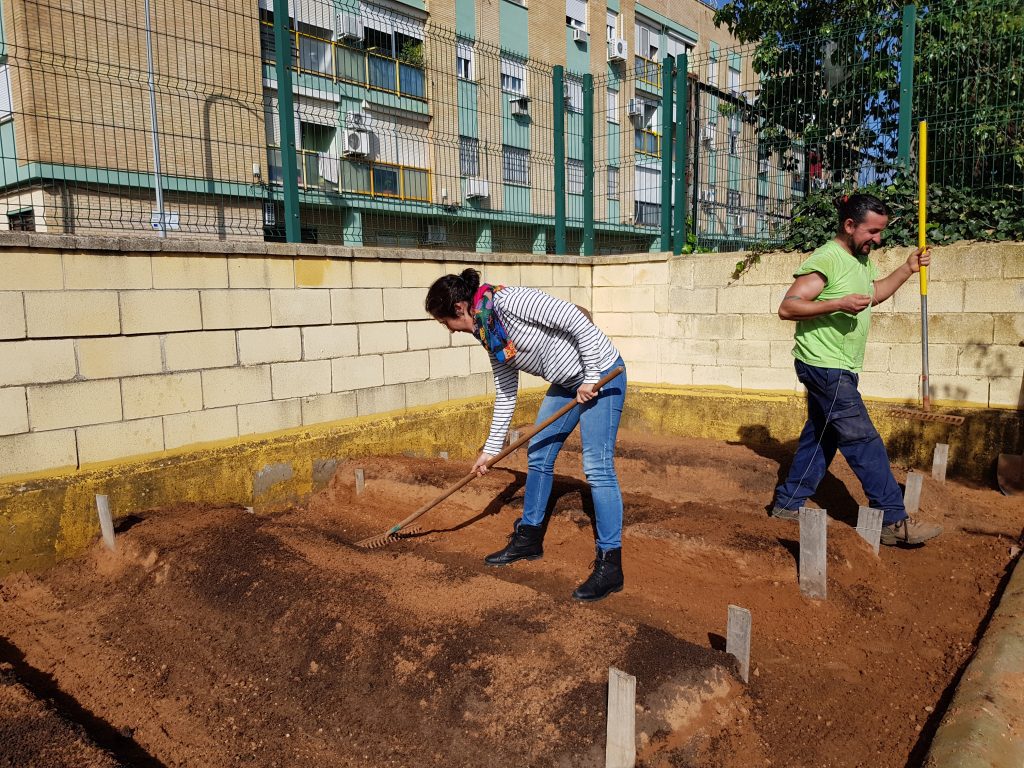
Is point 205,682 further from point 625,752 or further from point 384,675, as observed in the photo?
point 625,752

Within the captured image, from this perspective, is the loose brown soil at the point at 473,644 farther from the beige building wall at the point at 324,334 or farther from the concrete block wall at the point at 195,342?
the beige building wall at the point at 324,334

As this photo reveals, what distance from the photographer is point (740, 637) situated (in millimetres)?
2561

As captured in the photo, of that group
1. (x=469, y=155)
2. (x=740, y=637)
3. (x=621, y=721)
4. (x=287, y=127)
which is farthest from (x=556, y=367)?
(x=469, y=155)

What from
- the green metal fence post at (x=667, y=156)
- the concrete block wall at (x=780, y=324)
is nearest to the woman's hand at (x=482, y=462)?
the concrete block wall at (x=780, y=324)

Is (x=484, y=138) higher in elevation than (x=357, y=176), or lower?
higher

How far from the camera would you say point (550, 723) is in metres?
2.30

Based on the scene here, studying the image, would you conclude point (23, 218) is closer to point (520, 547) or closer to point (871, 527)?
point (520, 547)

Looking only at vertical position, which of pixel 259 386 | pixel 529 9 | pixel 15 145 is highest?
pixel 529 9

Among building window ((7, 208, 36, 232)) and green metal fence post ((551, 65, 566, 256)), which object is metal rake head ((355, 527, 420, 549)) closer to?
building window ((7, 208, 36, 232))

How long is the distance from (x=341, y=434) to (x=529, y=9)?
56.6 feet

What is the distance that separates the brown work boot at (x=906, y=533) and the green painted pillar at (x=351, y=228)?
427cm

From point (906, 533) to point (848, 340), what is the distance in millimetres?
1103

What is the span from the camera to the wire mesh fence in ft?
14.2

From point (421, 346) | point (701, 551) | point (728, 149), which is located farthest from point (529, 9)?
point (701, 551)
